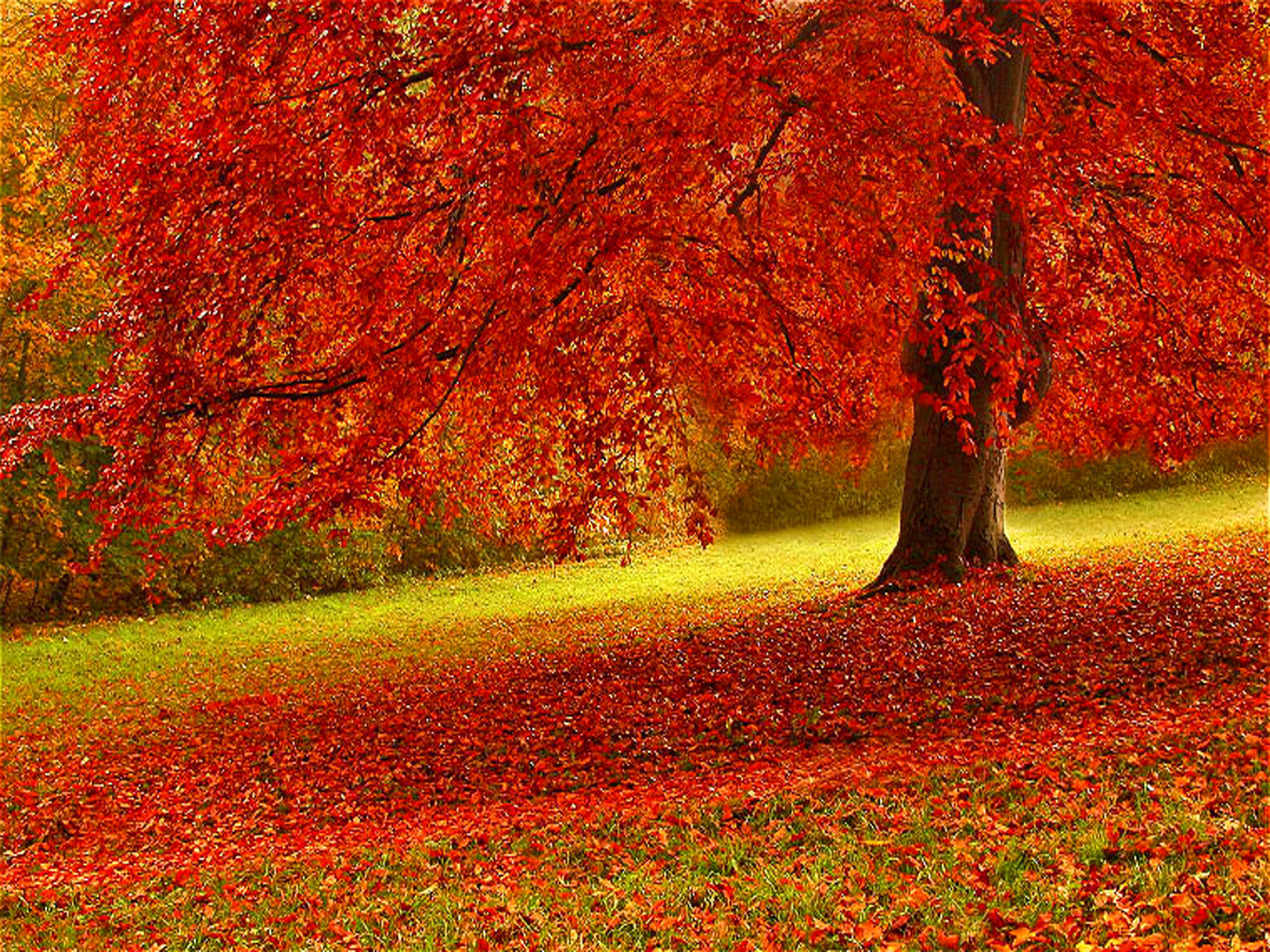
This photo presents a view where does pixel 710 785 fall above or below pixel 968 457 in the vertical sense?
below

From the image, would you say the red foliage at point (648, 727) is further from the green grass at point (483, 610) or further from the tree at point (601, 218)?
the green grass at point (483, 610)

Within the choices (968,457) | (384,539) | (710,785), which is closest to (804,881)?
(710,785)

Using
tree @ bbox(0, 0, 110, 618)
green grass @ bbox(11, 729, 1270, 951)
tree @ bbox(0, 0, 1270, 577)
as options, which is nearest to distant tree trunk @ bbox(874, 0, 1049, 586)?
tree @ bbox(0, 0, 1270, 577)

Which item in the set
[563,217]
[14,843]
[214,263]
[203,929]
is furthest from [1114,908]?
[214,263]

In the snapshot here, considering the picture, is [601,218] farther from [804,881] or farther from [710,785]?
[804,881]

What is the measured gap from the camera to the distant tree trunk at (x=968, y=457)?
36.9 ft

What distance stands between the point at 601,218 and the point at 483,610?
1101 cm

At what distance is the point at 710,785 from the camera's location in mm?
6719

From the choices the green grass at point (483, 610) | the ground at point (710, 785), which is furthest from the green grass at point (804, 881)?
the green grass at point (483, 610)

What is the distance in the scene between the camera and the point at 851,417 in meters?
13.2

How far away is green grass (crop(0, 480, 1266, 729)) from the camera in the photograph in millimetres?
14234

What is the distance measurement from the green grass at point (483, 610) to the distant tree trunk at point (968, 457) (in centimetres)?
302

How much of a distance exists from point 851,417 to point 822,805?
782cm

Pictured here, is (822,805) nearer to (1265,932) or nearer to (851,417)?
(1265,932)
